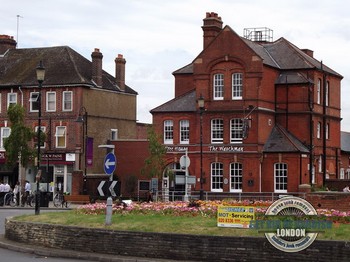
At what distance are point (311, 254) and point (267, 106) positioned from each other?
4112 centimetres

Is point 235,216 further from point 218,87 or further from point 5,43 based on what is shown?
point 5,43

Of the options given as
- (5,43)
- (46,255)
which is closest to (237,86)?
(5,43)

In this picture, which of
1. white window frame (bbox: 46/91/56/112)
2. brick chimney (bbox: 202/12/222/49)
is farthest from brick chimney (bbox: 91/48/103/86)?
brick chimney (bbox: 202/12/222/49)

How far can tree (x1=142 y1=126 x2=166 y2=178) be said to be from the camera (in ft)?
194

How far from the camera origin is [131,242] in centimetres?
2116

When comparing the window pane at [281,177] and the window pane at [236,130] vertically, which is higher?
the window pane at [236,130]

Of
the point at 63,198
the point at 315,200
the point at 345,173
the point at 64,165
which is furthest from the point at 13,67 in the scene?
the point at 315,200

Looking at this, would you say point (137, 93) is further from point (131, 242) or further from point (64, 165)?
point (131, 242)

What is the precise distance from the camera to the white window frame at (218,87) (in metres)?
→ 59.2

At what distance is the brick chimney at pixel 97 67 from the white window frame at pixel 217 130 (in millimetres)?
12709

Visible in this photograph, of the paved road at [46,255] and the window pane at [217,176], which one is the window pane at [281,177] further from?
the paved road at [46,255]

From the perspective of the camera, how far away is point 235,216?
20609 mm

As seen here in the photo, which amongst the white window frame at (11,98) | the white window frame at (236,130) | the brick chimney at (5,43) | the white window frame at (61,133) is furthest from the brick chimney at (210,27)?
the brick chimney at (5,43)

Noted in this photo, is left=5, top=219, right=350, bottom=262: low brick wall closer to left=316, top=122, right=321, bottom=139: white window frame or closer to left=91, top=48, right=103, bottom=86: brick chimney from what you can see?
left=316, top=122, right=321, bottom=139: white window frame
